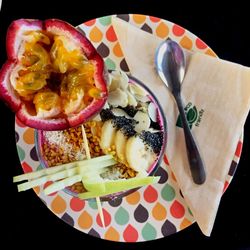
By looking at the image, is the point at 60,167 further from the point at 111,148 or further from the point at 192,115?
the point at 192,115

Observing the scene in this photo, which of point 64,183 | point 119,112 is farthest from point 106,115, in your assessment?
point 64,183

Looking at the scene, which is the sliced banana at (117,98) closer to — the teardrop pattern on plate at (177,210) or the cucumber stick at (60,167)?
the cucumber stick at (60,167)

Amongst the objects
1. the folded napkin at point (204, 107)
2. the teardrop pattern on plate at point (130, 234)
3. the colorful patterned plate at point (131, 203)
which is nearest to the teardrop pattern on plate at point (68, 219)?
the colorful patterned plate at point (131, 203)

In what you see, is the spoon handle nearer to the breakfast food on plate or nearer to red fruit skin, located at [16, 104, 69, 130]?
the breakfast food on plate

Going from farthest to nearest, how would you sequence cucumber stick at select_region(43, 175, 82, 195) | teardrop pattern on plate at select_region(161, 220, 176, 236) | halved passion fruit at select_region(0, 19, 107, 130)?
teardrop pattern on plate at select_region(161, 220, 176, 236) < cucumber stick at select_region(43, 175, 82, 195) < halved passion fruit at select_region(0, 19, 107, 130)

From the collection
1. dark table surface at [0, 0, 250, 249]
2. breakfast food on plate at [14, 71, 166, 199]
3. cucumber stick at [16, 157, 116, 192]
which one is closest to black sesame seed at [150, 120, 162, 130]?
breakfast food on plate at [14, 71, 166, 199]

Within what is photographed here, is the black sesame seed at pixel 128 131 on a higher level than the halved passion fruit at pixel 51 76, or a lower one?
lower
